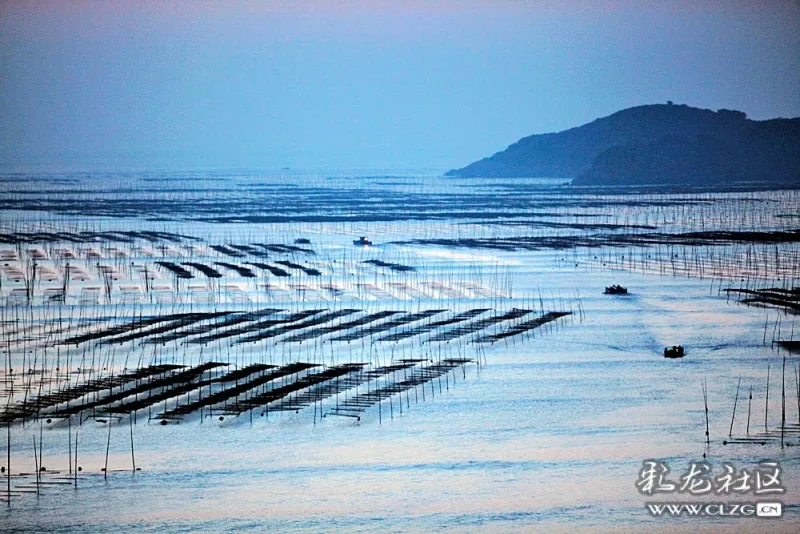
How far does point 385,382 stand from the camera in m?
20.7

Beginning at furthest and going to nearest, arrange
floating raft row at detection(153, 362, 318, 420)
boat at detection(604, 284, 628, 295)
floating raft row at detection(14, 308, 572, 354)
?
1. boat at detection(604, 284, 628, 295)
2. floating raft row at detection(14, 308, 572, 354)
3. floating raft row at detection(153, 362, 318, 420)

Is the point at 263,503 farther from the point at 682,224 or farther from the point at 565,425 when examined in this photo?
the point at 682,224

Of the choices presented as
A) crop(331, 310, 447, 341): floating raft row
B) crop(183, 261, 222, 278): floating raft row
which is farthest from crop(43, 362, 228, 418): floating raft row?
crop(183, 261, 222, 278): floating raft row

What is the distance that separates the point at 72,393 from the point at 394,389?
5.84 m

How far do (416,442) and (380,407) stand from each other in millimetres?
1798

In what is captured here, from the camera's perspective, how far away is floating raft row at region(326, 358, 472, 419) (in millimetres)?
18859

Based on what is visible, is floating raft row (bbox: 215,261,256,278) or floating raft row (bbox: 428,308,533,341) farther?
floating raft row (bbox: 215,261,256,278)

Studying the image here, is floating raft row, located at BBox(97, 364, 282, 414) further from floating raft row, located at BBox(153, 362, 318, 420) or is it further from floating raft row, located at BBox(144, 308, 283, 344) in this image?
floating raft row, located at BBox(144, 308, 283, 344)

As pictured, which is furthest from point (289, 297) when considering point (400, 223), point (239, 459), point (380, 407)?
point (400, 223)

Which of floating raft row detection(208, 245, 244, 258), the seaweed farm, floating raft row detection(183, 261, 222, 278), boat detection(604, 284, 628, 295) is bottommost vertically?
the seaweed farm

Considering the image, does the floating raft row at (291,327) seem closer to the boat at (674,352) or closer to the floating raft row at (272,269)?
the boat at (674,352)

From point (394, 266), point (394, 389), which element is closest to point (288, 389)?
point (394, 389)

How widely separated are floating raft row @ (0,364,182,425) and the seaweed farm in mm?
64

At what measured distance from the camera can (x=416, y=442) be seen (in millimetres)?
17453
